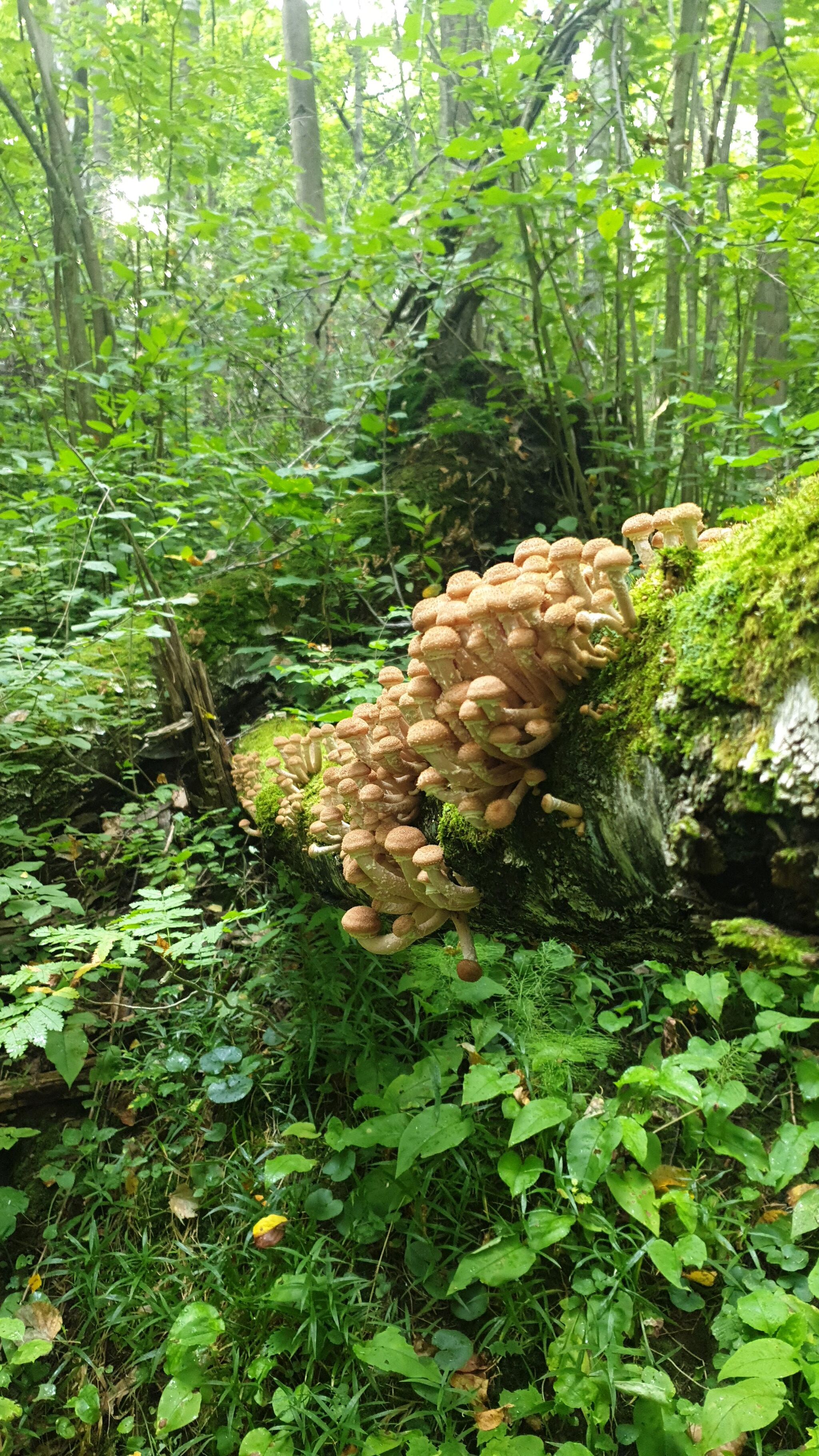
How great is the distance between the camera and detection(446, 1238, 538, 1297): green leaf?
258cm

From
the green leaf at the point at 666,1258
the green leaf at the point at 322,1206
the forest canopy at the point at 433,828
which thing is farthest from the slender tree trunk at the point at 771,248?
the green leaf at the point at 322,1206

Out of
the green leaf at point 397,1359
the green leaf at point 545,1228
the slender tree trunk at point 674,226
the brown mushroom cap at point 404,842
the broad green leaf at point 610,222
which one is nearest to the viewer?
the brown mushroom cap at point 404,842

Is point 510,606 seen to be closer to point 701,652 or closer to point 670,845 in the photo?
point 701,652

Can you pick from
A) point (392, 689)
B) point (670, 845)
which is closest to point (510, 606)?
point (670, 845)

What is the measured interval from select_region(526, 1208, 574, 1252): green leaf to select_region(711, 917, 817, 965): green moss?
1.91 metres

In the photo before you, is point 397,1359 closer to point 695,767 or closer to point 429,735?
point 429,735

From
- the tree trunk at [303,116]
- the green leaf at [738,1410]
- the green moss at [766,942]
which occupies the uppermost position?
the tree trunk at [303,116]

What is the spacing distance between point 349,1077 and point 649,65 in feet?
23.1

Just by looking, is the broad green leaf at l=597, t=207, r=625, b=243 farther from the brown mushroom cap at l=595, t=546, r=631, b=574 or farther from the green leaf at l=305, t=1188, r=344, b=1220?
the green leaf at l=305, t=1188, r=344, b=1220

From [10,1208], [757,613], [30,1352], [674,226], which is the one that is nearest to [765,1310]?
[757,613]

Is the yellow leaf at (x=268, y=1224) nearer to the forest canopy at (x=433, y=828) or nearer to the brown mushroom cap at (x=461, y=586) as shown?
the forest canopy at (x=433, y=828)

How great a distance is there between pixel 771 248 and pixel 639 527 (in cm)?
411

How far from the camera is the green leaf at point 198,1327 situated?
8.33ft

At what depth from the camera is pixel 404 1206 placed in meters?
3.04
